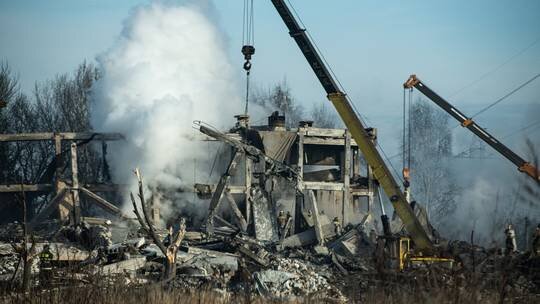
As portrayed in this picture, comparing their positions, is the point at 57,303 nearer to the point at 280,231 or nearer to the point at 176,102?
the point at 280,231

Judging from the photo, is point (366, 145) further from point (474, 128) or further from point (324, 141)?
point (474, 128)

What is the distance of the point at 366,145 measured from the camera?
2555cm

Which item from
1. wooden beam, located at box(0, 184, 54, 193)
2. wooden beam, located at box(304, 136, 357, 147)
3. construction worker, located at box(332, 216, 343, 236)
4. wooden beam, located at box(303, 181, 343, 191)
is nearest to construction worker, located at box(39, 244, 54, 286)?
wooden beam, located at box(0, 184, 54, 193)

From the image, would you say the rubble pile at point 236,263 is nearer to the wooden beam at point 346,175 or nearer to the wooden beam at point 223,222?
the wooden beam at point 223,222

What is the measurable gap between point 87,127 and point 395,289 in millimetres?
35016

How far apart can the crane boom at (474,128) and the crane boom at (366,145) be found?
790 centimetres

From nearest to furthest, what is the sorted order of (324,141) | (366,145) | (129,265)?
(129,265) → (366,145) → (324,141)

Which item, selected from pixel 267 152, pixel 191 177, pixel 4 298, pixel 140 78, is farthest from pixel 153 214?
pixel 4 298

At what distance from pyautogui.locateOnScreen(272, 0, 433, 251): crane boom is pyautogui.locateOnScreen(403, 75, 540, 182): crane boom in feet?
25.9

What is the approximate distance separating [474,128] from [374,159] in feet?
37.5

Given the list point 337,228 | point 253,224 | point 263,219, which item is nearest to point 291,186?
point 263,219

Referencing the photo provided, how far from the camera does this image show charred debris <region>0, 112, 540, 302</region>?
71.7 ft

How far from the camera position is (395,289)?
43.5 ft

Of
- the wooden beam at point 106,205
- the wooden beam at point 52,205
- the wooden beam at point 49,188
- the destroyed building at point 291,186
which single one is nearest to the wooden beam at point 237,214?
the destroyed building at point 291,186
